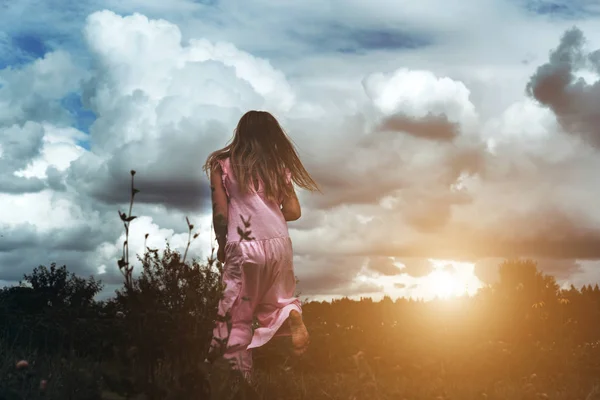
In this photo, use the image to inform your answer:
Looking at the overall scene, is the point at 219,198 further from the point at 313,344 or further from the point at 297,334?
the point at 313,344

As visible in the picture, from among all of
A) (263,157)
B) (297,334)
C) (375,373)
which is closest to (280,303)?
(297,334)

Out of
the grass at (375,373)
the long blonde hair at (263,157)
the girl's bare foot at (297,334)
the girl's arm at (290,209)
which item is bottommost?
the grass at (375,373)

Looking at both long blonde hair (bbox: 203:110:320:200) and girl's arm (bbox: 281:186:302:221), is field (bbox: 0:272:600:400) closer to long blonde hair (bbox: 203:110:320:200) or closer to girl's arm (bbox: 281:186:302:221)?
girl's arm (bbox: 281:186:302:221)

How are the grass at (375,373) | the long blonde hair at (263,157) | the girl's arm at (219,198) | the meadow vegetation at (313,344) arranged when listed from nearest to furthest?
the meadow vegetation at (313,344) → the grass at (375,373) → the girl's arm at (219,198) → the long blonde hair at (263,157)

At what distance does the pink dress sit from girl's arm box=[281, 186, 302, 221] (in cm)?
9

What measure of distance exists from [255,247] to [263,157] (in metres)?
0.84

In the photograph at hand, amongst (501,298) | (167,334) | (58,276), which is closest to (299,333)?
(167,334)

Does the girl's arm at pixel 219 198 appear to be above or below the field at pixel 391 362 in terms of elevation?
above

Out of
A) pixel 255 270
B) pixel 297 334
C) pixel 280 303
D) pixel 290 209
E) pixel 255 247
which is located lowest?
pixel 297 334

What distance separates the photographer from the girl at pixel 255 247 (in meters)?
5.69

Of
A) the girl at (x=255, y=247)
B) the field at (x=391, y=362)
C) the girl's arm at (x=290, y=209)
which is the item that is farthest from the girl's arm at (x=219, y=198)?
the field at (x=391, y=362)

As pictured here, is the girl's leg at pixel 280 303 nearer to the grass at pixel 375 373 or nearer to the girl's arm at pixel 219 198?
the grass at pixel 375 373

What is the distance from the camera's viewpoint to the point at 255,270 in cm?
567

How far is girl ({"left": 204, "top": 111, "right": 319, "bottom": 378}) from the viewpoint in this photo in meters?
5.69
